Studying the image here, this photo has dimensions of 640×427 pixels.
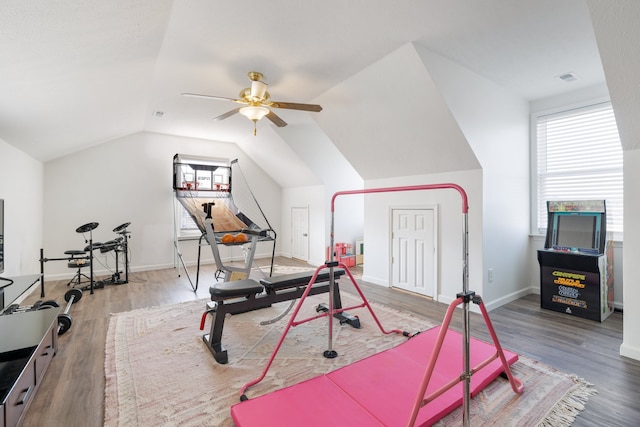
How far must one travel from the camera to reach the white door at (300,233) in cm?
700

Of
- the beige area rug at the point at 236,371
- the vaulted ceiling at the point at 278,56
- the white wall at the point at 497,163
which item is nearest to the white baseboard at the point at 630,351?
the beige area rug at the point at 236,371

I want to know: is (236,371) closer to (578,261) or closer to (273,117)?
(273,117)

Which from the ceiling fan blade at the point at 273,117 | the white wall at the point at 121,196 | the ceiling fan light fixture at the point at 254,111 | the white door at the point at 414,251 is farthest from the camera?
the white wall at the point at 121,196

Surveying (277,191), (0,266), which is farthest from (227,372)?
(277,191)

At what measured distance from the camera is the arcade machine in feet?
11.0

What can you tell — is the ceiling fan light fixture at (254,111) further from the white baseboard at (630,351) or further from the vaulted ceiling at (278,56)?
the white baseboard at (630,351)

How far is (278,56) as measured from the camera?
116 inches

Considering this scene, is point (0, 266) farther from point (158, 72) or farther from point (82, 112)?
point (158, 72)

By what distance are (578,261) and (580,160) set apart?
1.42 metres

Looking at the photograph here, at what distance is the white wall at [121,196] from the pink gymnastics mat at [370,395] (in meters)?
5.25

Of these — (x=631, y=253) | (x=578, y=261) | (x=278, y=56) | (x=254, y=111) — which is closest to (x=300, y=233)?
(x=254, y=111)

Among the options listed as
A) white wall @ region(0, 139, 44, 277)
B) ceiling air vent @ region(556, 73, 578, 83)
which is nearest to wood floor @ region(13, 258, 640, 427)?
white wall @ region(0, 139, 44, 277)

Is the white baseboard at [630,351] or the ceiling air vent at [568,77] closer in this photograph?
the white baseboard at [630,351]

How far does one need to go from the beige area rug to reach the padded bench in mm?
98
